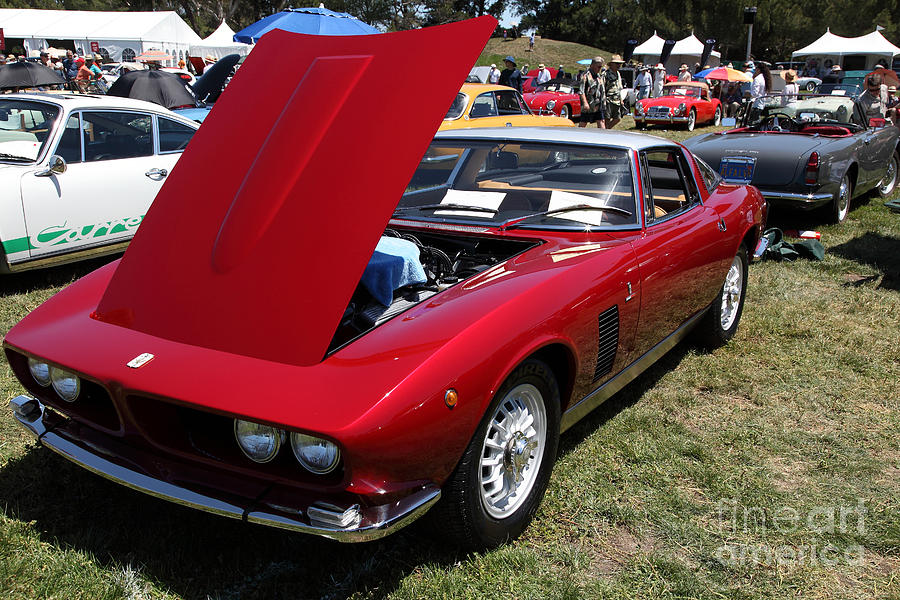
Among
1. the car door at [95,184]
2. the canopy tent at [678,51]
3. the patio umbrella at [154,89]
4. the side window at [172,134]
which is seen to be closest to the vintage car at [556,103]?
the patio umbrella at [154,89]

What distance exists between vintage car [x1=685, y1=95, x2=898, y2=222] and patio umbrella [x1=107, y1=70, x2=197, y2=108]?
754 centimetres

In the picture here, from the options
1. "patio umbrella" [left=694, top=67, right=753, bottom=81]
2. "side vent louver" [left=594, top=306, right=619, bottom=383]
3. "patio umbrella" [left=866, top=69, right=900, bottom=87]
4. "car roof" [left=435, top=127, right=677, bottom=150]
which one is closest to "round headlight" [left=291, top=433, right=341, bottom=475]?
"side vent louver" [left=594, top=306, right=619, bottom=383]

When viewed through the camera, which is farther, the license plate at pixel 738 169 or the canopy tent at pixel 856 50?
the canopy tent at pixel 856 50

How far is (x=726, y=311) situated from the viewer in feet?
15.0

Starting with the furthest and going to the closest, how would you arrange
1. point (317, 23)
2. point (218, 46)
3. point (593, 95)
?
point (218, 46) → point (593, 95) → point (317, 23)

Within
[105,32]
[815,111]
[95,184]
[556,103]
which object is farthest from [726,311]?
[105,32]

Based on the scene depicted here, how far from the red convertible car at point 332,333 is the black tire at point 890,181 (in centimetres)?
799

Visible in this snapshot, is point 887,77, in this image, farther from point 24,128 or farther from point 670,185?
point 24,128

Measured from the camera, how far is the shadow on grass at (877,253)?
612 centimetres

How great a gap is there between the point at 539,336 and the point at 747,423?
1.75 metres

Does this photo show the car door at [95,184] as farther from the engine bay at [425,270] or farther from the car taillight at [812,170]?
the car taillight at [812,170]

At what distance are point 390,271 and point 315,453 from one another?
0.84 metres

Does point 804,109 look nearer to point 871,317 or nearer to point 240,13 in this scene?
point 871,317

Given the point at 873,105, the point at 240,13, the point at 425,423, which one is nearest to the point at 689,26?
the point at 240,13
